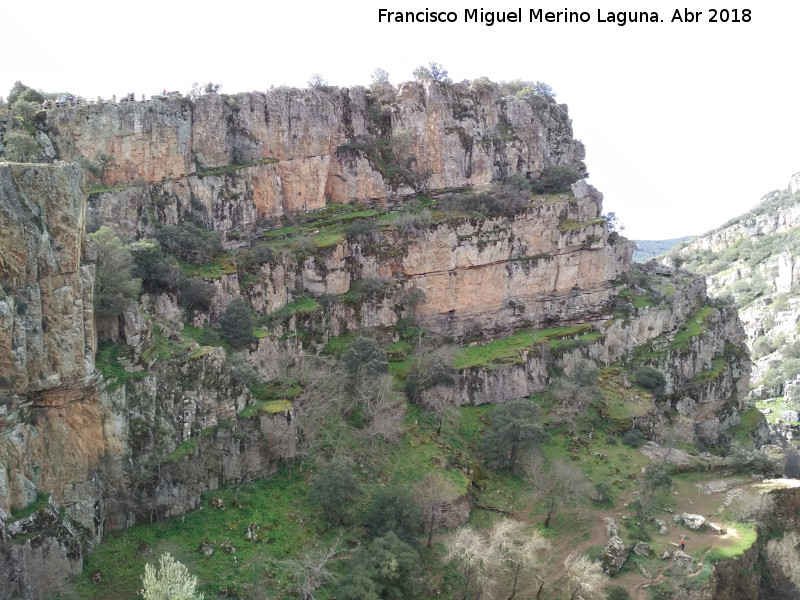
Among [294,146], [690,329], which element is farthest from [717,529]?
[294,146]

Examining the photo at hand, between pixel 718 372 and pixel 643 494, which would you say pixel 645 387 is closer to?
pixel 718 372

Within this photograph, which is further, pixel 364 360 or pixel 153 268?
pixel 364 360

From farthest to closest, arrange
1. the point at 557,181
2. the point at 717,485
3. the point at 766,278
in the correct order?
the point at 766,278
the point at 557,181
the point at 717,485

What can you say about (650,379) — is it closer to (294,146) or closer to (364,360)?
(364,360)

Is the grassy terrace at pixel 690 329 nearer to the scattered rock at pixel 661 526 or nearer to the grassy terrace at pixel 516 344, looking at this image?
the grassy terrace at pixel 516 344

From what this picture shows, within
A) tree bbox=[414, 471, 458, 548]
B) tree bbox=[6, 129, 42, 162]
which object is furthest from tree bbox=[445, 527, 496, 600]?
tree bbox=[6, 129, 42, 162]

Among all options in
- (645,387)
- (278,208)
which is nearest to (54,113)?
(278,208)

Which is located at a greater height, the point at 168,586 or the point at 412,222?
the point at 412,222
